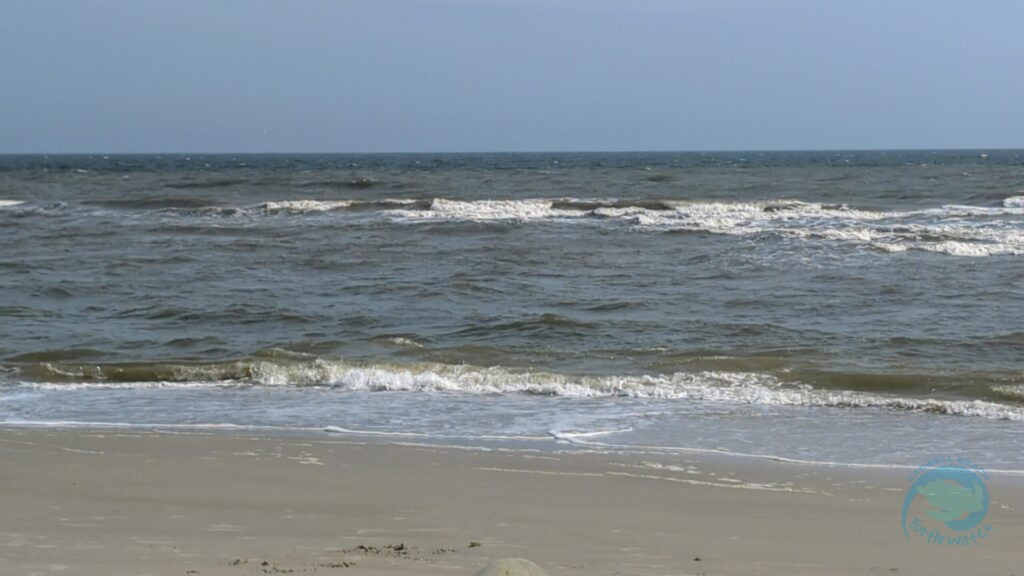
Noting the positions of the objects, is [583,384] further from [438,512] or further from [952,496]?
[438,512]

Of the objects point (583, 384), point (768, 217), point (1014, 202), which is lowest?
point (583, 384)

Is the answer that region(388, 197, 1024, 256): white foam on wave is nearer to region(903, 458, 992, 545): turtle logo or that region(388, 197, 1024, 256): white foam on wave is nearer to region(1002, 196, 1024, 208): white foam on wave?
region(1002, 196, 1024, 208): white foam on wave

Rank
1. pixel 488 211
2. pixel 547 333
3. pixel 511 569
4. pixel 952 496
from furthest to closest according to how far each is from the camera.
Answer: pixel 488 211, pixel 547 333, pixel 952 496, pixel 511 569

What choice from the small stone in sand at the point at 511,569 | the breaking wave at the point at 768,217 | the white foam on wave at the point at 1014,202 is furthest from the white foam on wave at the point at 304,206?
the small stone in sand at the point at 511,569

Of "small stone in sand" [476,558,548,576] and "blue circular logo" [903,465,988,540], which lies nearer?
"small stone in sand" [476,558,548,576]

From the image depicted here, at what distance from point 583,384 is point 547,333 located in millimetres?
2352

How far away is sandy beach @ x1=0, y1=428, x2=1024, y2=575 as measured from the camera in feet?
14.6

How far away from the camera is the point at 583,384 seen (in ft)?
30.1

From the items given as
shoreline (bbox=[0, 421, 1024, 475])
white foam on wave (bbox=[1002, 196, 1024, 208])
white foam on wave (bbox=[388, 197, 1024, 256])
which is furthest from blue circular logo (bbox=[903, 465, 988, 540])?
white foam on wave (bbox=[1002, 196, 1024, 208])

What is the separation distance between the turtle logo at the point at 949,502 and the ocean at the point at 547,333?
0.41 metres

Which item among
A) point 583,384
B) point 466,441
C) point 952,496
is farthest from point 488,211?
point 952,496

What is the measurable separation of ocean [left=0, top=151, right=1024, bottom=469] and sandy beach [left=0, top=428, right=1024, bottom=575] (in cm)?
70

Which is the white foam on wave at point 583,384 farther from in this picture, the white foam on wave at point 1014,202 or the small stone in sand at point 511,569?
the white foam on wave at point 1014,202

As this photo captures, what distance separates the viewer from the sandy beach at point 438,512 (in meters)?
4.44
